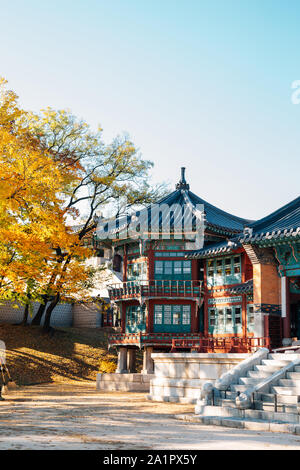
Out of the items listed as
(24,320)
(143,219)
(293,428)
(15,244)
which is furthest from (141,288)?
(293,428)

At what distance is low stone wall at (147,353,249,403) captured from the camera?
2288 cm

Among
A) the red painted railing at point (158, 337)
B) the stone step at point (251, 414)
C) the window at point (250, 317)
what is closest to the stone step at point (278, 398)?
the stone step at point (251, 414)

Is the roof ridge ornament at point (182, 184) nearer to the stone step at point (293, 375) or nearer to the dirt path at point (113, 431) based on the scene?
the dirt path at point (113, 431)

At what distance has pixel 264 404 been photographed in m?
16.7

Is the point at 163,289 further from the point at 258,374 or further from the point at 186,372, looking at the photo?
the point at 258,374

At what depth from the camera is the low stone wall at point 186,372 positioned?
22.9 meters

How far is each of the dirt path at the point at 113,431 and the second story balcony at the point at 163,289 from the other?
42.8 feet

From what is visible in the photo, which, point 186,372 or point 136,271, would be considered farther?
point 136,271

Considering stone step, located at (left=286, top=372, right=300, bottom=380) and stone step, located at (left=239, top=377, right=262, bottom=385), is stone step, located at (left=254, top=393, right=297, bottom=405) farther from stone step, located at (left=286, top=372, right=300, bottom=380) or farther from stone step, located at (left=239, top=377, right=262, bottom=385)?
stone step, located at (left=239, top=377, right=262, bottom=385)

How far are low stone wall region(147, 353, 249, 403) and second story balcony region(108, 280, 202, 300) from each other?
25.9 feet

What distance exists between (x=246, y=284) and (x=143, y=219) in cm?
872

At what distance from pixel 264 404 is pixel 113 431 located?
5.62 m

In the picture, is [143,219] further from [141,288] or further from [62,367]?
[62,367]

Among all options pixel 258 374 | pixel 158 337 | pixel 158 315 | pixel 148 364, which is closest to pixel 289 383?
pixel 258 374
